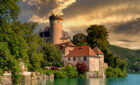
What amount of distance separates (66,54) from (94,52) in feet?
26.5

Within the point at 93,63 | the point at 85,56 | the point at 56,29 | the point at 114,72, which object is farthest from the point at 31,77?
the point at 56,29

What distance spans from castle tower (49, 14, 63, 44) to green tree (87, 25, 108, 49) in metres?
10.5

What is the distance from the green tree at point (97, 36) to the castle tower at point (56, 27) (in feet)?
34.5

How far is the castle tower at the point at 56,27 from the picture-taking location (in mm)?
69688

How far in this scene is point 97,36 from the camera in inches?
2462

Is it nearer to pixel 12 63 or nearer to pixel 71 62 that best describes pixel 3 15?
pixel 12 63

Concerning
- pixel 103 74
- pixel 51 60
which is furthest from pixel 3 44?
pixel 103 74

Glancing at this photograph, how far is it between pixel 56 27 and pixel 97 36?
45.2ft

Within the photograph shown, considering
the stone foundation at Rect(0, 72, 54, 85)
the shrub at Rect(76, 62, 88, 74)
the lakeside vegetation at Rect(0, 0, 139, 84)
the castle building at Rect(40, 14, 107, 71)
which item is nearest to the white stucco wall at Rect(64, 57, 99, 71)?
the castle building at Rect(40, 14, 107, 71)

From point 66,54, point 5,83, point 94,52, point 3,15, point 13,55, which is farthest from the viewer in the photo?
point 66,54

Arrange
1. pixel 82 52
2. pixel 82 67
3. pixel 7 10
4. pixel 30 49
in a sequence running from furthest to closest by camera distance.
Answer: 1. pixel 82 52
2. pixel 82 67
3. pixel 30 49
4. pixel 7 10

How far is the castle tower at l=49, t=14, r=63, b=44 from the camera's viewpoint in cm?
6969

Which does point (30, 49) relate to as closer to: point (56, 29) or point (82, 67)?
point (82, 67)

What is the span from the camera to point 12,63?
18781mm
